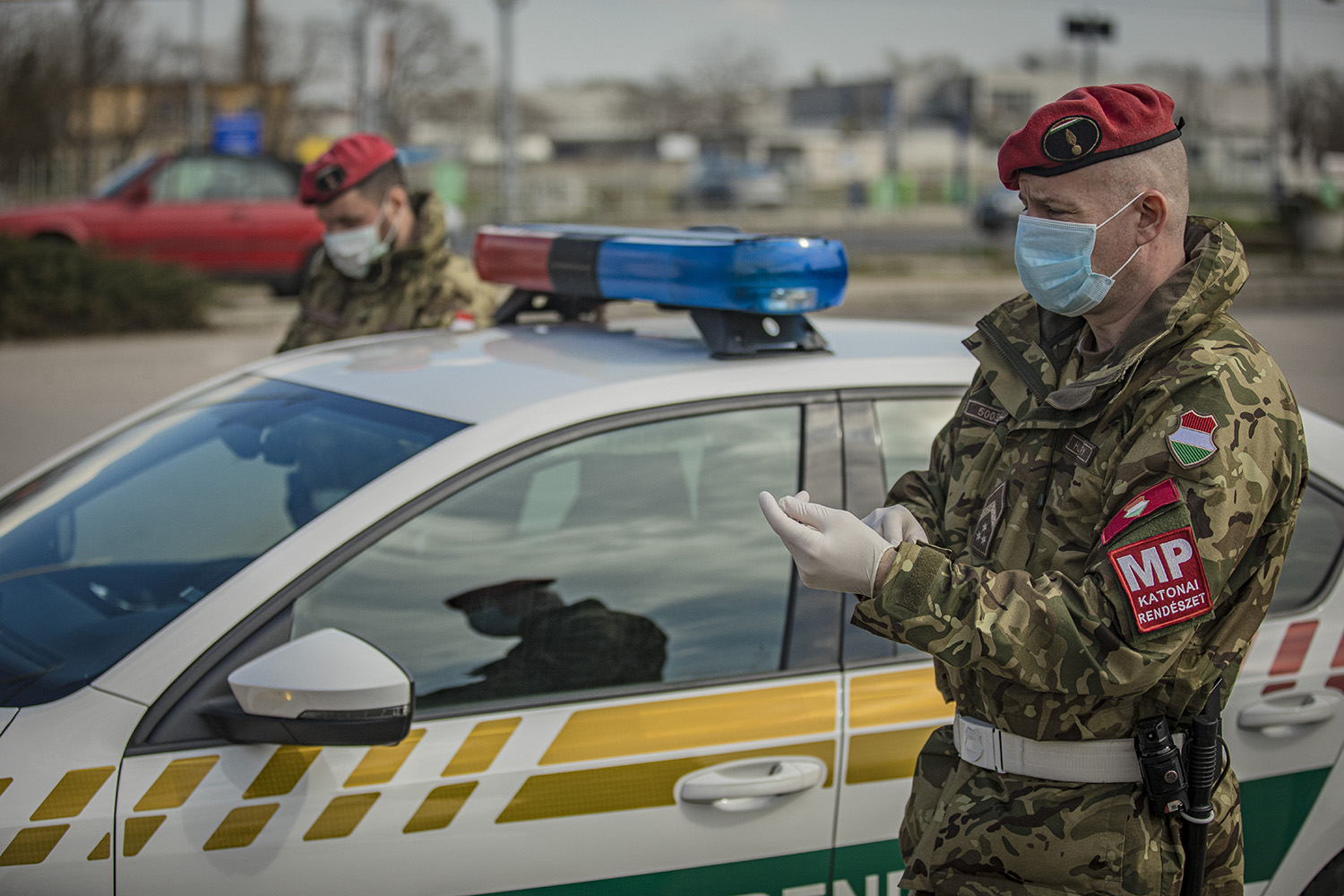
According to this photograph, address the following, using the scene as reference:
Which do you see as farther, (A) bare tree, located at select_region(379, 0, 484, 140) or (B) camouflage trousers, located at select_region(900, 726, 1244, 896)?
(A) bare tree, located at select_region(379, 0, 484, 140)

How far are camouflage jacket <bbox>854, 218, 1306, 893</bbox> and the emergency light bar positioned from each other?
53cm

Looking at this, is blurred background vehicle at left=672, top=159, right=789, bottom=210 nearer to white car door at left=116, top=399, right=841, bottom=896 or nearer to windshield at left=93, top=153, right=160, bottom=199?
windshield at left=93, top=153, right=160, bottom=199

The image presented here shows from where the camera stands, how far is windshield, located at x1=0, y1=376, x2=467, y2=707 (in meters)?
2.18

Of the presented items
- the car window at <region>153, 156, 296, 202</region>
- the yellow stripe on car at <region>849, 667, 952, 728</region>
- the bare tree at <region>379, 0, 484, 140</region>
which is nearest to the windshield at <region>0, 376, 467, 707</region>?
the yellow stripe on car at <region>849, 667, 952, 728</region>

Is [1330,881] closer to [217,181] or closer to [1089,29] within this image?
[217,181]

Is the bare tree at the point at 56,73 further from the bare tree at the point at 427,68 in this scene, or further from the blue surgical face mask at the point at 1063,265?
the blue surgical face mask at the point at 1063,265

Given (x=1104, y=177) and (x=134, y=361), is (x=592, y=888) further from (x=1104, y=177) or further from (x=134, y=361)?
(x=134, y=361)

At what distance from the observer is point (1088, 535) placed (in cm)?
162

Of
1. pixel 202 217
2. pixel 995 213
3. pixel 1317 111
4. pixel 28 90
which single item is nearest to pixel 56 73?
pixel 28 90

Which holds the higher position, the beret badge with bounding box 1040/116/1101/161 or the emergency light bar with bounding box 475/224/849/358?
the beret badge with bounding box 1040/116/1101/161

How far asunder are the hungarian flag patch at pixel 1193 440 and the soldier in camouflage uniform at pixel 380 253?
8.61 ft

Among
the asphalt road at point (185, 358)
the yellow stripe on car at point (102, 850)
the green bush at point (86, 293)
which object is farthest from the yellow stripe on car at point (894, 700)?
the green bush at point (86, 293)

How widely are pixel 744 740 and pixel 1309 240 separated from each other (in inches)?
930

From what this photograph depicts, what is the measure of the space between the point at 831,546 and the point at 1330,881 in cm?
144
